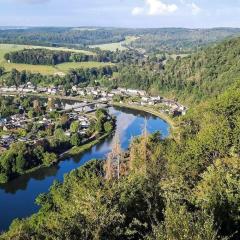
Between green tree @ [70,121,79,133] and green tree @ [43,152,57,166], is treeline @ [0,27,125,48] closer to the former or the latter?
green tree @ [70,121,79,133]

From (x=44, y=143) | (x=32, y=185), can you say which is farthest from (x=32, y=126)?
(x=32, y=185)

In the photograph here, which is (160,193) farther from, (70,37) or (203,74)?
(70,37)

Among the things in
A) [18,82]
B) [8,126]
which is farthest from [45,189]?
[18,82]

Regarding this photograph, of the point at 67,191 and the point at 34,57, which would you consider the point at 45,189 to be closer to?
the point at 67,191

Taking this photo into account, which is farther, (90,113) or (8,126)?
(90,113)

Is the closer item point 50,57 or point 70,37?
point 50,57

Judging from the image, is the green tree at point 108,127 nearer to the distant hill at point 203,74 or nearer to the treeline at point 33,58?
the distant hill at point 203,74

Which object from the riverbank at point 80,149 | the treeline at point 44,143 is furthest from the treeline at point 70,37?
the riverbank at point 80,149
